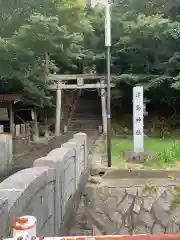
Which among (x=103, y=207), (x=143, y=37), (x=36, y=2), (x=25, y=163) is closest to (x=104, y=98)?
(x=143, y=37)

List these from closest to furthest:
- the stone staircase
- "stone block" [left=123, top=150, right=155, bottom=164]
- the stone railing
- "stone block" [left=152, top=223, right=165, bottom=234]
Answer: the stone railing
"stone block" [left=152, top=223, right=165, bottom=234]
"stone block" [left=123, top=150, right=155, bottom=164]
the stone staircase

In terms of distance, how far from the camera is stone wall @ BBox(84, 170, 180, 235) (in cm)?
819

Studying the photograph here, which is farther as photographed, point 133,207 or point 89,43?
point 89,43

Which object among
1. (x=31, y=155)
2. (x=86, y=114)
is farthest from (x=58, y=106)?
(x=86, y=114)

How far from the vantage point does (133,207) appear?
8398 mm

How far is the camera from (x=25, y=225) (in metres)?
1.97

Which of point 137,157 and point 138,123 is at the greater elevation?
point 138,123

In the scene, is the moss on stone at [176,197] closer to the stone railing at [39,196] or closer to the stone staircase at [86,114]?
the stone railing at [39,196]

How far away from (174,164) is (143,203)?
2.31 meters

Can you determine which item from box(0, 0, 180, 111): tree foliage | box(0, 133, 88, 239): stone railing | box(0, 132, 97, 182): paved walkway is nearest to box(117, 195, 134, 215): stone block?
box(0, 133, 88, 239): stone railing

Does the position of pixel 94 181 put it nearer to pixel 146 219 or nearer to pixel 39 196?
pixel 146 219

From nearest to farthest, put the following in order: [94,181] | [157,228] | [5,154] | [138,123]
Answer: [157,228]
[94,181]
[5,154]
[138,123]

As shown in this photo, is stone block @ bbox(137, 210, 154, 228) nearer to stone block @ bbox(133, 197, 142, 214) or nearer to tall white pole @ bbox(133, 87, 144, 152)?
stone block @ bbox(133, 197, 142, 214)

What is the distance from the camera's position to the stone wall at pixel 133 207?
26.9 ft
